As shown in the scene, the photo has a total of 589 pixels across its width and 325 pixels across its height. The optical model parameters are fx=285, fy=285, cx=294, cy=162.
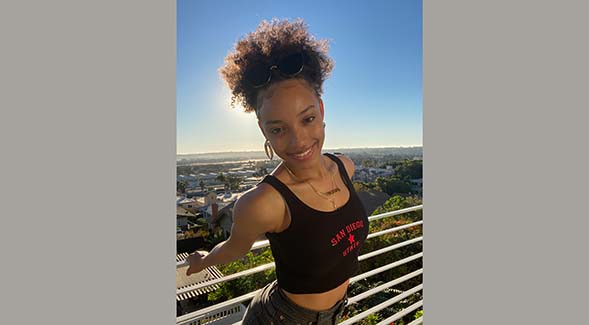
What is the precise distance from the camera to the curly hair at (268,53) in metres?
0.77

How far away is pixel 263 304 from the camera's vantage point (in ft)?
2.93

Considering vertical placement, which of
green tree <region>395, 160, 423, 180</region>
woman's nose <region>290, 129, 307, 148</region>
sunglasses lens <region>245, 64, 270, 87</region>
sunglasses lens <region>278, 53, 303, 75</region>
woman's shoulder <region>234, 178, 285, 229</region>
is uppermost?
sunglasses lens <region>278, 53, 303, 75</region>

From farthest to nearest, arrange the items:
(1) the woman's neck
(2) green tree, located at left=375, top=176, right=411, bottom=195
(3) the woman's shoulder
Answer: (2) green tree, located at left=375, top=176, right=411, bottom=195
(1) the woman's neck
(3) the woman's shoulder

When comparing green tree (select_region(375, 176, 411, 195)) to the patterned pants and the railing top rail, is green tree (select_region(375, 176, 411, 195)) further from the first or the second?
the patterned pants

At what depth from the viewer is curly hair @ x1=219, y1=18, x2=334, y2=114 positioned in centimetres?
77

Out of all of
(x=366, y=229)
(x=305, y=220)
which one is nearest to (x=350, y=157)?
(x=366, y=229)

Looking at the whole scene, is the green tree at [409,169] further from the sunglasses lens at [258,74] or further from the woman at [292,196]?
the sunglasses lens at [258,74]

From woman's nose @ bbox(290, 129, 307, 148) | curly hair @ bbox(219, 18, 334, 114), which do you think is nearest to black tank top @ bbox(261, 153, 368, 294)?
woman's nose @ bbox(290, 129, 307, 148)

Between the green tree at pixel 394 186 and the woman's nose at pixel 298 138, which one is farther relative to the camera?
the green tree at pixel 394 186

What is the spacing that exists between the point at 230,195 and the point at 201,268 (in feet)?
0.77

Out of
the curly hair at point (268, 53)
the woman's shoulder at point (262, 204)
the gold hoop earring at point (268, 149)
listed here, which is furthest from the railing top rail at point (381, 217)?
the curly hair at point (268, 53)

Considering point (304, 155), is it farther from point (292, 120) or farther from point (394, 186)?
point (394, 186)

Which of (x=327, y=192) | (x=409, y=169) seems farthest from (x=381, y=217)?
(x=327, y=192)

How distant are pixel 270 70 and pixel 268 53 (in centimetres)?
5
